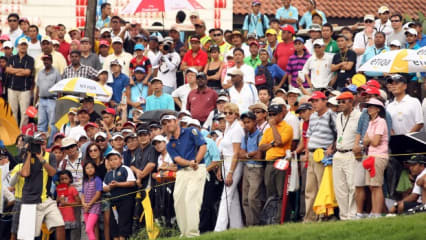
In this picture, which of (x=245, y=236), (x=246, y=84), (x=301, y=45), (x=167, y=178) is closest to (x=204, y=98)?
(x=246, y=84)

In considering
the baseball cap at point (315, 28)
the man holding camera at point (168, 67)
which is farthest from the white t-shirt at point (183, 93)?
the baseball cap at point (315, 28)

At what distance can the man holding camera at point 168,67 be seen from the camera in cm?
2476

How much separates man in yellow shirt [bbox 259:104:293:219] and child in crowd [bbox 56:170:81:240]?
359 centimetres

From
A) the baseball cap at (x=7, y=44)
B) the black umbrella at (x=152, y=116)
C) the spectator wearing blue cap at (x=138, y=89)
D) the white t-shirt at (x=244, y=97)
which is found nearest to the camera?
the white t-shirt at (x=244, y=97)

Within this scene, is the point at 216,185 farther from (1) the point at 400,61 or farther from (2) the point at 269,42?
(2) the point at 269,42

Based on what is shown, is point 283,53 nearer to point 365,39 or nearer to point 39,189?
→ point 365,39

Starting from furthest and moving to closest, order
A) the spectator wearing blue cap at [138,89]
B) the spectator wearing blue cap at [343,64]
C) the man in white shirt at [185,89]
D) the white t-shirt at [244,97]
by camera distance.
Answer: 1. the spectator wearing blue cap at [138,89]
2. the man in white shirt at [185,89]
3. the spectator wearing blue cap at [343,64]
4. the white t-shirt at [244,97]

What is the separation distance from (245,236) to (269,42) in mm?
9533

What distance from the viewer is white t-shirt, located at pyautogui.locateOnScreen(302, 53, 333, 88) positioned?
22.3 metres

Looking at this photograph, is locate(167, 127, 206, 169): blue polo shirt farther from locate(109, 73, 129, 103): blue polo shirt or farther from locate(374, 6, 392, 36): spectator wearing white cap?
locate(374, 6, 392, 36): spectator wearing white cap

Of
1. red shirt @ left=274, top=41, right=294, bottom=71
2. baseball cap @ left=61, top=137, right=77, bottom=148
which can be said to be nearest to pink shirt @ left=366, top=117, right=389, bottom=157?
baseball cap @ left=61, top=137, right=77, bottom=148

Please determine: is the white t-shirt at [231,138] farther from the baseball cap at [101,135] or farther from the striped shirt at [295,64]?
the striped shirt at [295,64]

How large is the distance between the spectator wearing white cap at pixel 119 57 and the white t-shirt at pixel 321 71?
4.79m

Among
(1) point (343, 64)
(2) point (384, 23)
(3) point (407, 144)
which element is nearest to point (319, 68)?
(1) point (343, 64)
